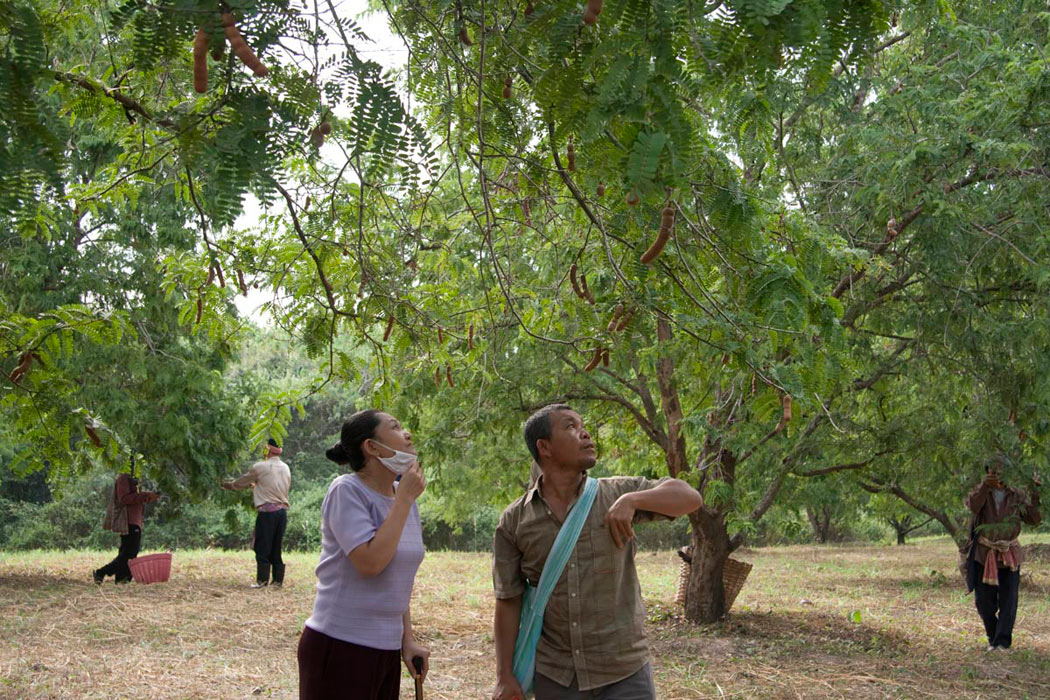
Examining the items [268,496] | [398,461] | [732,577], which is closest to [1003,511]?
[732,577]

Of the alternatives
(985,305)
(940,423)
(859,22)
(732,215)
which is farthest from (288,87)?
(940,423)

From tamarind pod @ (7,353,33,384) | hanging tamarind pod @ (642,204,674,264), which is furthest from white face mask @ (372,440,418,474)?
tamarind pod @ (7,353,33,384)

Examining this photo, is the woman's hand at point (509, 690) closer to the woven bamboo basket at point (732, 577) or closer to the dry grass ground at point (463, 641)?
the dry grass ground at point (463, 641)

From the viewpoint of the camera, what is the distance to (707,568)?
30.9ft

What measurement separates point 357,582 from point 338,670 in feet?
0.92

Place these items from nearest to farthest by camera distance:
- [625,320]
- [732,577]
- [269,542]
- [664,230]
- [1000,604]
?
[664,230] < [625,320] < [1000,604] < [732,577] < [269,542]

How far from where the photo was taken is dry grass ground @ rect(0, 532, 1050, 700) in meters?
6.89

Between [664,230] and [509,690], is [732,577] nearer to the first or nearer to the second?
[509,690]

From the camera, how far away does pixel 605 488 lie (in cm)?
361

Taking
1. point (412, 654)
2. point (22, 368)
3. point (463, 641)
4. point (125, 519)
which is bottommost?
point (463, 641)

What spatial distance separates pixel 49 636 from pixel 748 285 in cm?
654

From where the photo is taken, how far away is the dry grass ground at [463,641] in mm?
6891

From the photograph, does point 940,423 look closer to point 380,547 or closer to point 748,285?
point 748,285

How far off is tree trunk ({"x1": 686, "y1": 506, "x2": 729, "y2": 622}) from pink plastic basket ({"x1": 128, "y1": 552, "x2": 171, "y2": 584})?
5.67 metres
